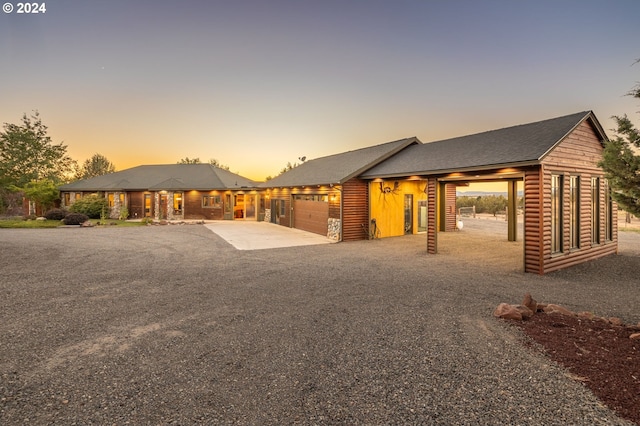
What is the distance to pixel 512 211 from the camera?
1492 cm

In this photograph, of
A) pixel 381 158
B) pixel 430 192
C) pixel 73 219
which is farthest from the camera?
pixel 73 219

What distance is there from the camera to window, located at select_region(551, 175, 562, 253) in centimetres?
903

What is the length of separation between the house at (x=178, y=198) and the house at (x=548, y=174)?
679 inches

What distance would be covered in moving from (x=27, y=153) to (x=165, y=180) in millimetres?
20500

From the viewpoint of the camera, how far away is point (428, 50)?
15969 mm

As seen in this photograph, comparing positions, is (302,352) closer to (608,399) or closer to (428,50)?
(608,399)

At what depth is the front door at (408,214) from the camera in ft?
55.9

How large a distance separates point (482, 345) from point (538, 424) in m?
1.65

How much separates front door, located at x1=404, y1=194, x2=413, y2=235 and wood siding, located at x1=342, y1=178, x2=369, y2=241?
3028 millimetres

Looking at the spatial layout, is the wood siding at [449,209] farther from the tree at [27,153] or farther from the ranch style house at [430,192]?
the tree at [27,153]

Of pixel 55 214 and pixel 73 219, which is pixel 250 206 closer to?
pixel 73 219

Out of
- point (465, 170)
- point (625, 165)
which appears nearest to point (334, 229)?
point (465, 170)

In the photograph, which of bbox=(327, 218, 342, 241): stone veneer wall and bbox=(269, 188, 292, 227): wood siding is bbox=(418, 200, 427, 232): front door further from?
bbox=(269, 188, 292, 227): wood siding

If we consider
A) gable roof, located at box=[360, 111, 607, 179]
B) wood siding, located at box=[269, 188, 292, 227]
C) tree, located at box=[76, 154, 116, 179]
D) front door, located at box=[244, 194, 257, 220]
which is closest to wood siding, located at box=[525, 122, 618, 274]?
gable roof, located at box=[360, 111, 607, 179]
